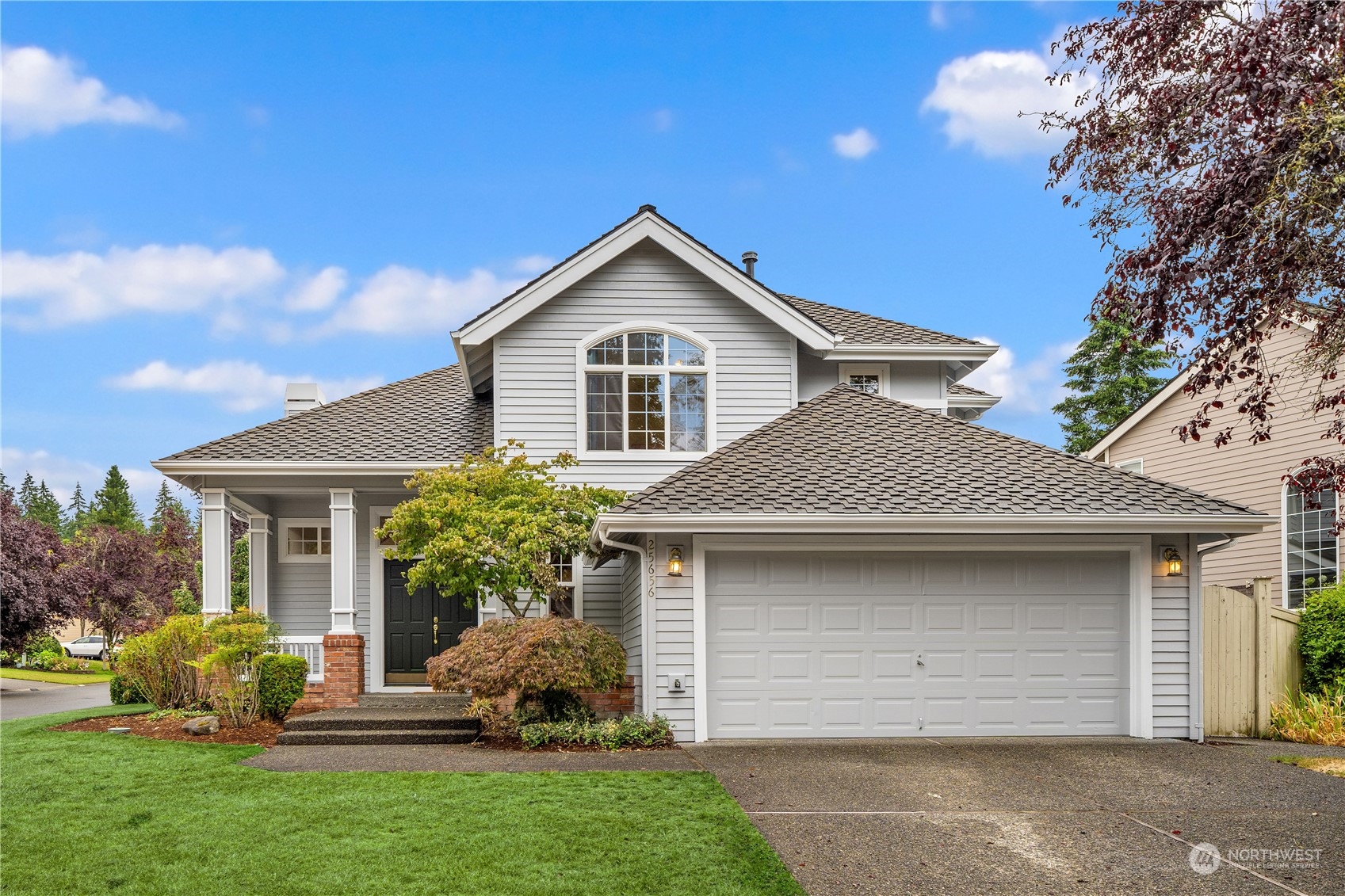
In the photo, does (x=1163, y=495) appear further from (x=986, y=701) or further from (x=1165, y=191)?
(x=1165, y=191)

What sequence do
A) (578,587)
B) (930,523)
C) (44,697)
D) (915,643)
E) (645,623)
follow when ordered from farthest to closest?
(44,697), (578,587), (915,643), (645,623), (930,523)

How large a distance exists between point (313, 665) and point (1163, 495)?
442 inches

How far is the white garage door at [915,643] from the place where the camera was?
37.9 ft

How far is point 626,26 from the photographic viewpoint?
691 inches

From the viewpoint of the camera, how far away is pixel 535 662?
11.0 meters

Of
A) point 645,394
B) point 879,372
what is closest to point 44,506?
point 645,394

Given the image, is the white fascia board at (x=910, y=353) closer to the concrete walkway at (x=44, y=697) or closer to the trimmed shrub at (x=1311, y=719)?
the trimmed shrub at (x=1311, y=719)

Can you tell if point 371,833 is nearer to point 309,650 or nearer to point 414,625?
point 309,650

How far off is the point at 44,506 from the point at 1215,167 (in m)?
82.1

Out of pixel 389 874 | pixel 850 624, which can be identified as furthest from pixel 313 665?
pixel 389 874

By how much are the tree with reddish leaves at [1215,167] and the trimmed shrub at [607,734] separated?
20.2ft

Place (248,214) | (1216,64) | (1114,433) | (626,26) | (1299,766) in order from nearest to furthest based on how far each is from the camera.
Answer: (1216,64)
(1299,766)
(626,26)
(1114,433)
(248,214)

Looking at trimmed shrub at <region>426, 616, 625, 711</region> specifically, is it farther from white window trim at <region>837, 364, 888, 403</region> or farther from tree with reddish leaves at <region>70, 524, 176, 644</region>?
tree with reddish leaves at <region>70, 524, 176, 644</region>

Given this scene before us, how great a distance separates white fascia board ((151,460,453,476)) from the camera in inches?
547
